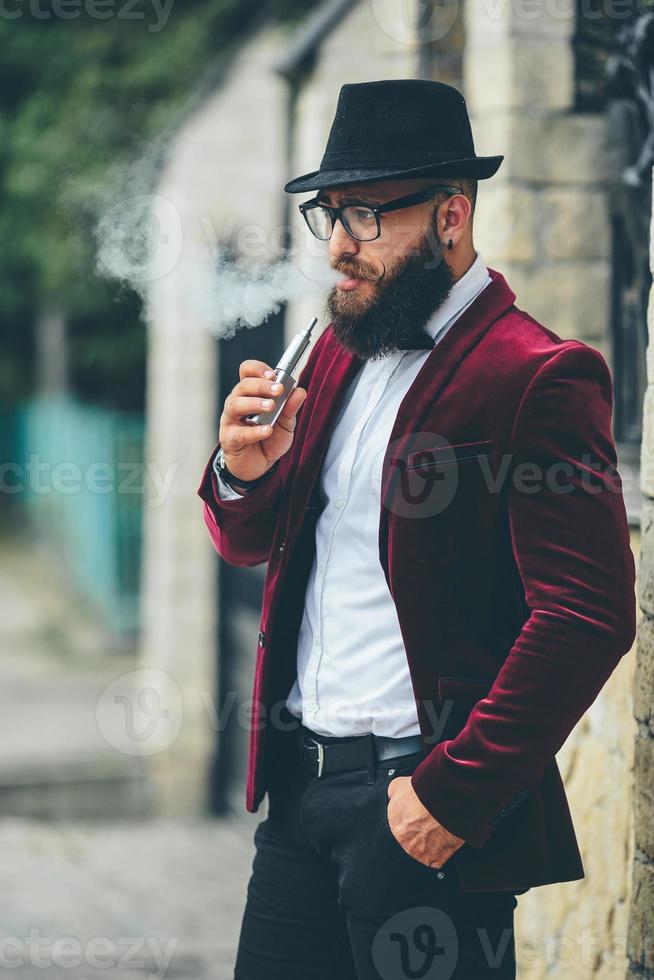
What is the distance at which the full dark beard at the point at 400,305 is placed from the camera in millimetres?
2479

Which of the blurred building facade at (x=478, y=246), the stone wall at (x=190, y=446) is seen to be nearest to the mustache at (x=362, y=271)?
the blurred building facade at (x=478, y=246)

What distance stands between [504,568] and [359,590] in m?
0.30

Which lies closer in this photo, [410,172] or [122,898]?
[410,172]

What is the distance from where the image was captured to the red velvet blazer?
7.38 feet

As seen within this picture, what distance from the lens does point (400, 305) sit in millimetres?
2477

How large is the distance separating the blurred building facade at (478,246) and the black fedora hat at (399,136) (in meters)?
0.91

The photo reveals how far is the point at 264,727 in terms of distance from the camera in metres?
2.68

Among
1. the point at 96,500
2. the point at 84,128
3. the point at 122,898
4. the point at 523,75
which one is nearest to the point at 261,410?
the point at 523,75

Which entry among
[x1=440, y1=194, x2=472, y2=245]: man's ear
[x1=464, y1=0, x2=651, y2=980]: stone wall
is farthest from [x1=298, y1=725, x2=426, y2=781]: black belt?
[x1=464, y1=0, x2=651, y2=980]: stone wall

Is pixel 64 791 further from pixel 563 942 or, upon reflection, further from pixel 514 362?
pixel 514 362

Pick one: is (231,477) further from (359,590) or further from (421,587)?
(421,587)

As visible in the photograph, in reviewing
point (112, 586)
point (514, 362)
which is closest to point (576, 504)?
point (514, 362)

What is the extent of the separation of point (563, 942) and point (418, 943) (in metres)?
1.38

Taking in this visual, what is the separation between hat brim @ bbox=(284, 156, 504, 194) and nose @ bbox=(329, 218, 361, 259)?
88 mm
